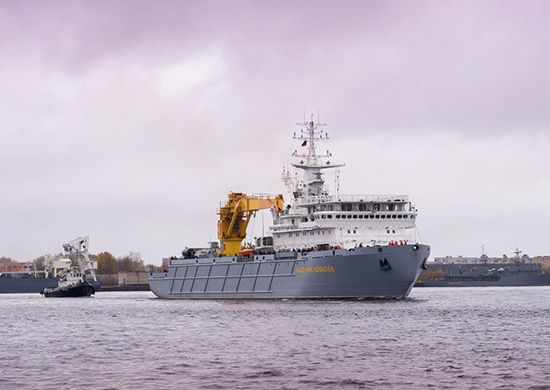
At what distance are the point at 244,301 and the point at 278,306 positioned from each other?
1247 cm

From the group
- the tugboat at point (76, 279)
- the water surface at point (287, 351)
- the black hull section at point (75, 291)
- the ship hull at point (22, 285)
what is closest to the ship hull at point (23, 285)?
the ship hull at point (22, 285)

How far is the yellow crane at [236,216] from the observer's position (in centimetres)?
8906

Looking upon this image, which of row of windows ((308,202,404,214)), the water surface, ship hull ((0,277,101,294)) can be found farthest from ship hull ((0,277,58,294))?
the water surface

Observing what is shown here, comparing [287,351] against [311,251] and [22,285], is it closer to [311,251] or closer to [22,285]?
[311,251]

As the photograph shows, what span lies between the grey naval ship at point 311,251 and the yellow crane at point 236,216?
0.30ft

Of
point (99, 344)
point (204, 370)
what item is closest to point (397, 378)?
point (204, 370)

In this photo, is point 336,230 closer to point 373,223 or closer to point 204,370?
point 373,223

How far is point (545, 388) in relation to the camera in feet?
91.3

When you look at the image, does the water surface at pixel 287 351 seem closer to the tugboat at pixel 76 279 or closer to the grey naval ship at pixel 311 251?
the grey naval ship at pixel 311 251

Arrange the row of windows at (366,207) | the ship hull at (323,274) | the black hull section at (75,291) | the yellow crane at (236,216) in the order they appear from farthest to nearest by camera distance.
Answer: the black hull section at (75,291)
the yellow crane at (236,216)
the row of windows at (366,207)
the ship hull at (323,274)

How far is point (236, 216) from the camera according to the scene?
3565 inches

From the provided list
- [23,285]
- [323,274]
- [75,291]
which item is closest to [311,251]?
[323,274]

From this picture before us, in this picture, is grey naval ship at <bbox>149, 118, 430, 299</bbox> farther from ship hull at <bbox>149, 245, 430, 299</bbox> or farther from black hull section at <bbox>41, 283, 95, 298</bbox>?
black hull section at <bbox>41, 283, 95, 298</bbox>

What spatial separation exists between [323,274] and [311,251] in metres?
3.06
